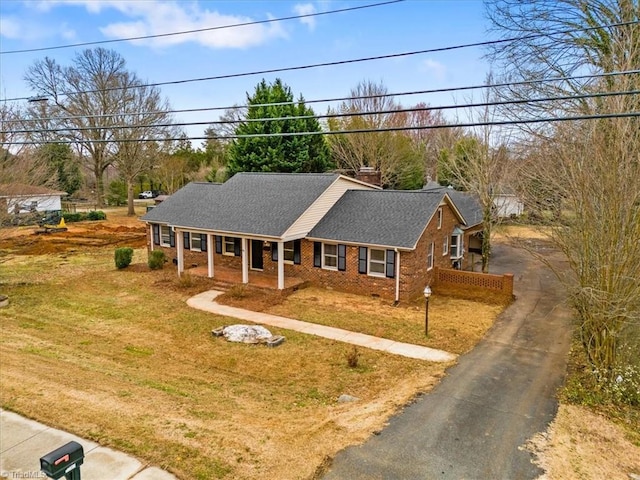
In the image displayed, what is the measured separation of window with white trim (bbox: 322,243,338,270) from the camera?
763 inches

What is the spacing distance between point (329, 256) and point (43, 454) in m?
13.5

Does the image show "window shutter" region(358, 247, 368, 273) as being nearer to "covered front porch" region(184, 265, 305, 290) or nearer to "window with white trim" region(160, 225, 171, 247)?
"covered front porch" region(184, 265, 305, 290)

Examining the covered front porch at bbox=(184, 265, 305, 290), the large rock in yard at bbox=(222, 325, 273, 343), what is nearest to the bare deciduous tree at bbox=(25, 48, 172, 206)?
the covered front porch at bbox=(184, 265, 305, 290)

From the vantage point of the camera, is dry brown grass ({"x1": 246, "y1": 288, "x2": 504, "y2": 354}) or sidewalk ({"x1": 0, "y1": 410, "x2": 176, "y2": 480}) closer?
sidewalk ({"x1": 0, "y1": 410, "x2": 176, "y2": 480})

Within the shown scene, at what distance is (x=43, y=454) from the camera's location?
7.19m

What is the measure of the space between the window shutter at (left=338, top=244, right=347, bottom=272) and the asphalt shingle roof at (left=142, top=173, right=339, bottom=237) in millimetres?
2241

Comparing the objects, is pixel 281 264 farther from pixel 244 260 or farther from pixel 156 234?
pixel 156 234

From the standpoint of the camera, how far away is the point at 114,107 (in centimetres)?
4438

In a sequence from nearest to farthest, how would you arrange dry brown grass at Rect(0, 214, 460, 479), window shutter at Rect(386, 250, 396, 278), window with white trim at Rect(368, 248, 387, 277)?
dry brown grass at Rect(0, 214, 460, 479) < window shutter at Rect(386, 250, 396, 278) < window with white trim at Rect(368, 248, 387, 277)

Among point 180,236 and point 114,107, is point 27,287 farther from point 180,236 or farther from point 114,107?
point 114,107

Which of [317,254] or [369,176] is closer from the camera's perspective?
[317,254]

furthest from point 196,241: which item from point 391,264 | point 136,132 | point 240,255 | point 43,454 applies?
point 136,132

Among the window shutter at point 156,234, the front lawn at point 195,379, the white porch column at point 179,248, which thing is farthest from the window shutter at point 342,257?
the window shutter at point 156,234

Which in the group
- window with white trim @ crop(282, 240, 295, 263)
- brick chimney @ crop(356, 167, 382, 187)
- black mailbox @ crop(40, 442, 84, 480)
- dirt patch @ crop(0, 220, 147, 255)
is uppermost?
brick chimney @ crop(356, 167, 382, 187)
